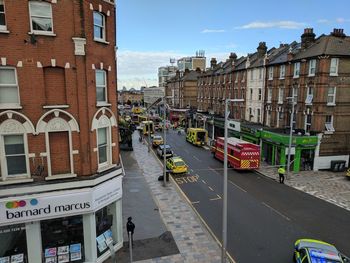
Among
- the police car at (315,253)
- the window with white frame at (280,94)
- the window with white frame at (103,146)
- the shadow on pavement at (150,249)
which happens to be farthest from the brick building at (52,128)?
the window with white frame at (280,94)

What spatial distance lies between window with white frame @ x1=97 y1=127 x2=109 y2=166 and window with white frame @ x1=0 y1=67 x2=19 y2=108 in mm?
3847

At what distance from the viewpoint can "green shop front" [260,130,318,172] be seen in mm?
29406

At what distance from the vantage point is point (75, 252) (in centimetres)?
1287

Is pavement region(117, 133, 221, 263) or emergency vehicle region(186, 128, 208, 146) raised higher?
emergency vehicle region(186, 128, 208, 146)

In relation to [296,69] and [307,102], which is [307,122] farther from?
[296,69]

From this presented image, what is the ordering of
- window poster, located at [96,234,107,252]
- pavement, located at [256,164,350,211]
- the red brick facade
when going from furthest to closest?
pavement, located at [256,164,350,211] → window poster, located at [96,234,107,252] → the red brick facade

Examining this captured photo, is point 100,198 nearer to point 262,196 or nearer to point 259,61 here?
point 262,196

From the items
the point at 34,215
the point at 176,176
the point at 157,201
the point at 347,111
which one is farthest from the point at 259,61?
the point at 34,215

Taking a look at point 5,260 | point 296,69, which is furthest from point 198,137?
point 5,260

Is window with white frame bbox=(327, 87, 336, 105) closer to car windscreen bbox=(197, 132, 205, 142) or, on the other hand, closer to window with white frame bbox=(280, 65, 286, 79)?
window with white frame bbox=(280, 65, 286, 79)

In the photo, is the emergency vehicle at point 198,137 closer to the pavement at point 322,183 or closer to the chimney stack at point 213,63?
the pavement at point 322,183

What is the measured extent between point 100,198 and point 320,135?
1001 inches

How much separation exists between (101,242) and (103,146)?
15.5 feet

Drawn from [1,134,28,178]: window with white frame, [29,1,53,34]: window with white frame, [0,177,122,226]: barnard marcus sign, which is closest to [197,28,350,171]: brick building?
[0,177,122,226]: barnard marcus sign
